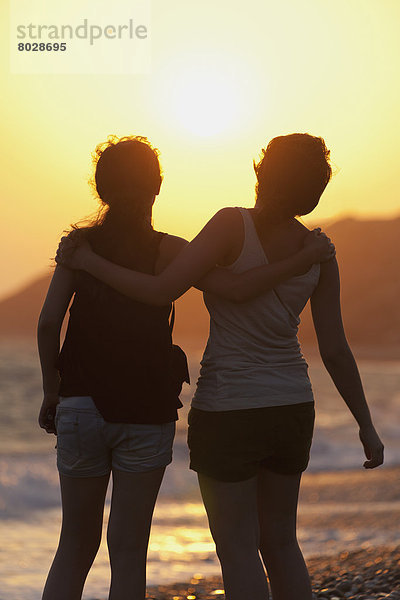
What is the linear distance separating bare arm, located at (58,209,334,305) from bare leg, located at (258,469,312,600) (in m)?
0.71

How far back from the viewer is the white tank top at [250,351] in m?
2.77

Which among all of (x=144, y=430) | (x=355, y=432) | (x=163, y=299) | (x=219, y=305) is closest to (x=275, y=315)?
(x=219, y=305)

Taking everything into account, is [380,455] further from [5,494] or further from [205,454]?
[5,494]

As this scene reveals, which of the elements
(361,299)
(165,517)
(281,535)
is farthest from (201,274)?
(361,299)

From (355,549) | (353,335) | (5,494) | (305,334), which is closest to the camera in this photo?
(355,549)

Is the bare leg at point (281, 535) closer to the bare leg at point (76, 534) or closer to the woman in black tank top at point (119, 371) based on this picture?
the woman in black tank top at point (119, 371)

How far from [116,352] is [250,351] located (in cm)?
47

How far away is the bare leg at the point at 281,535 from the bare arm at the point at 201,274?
0.71 m

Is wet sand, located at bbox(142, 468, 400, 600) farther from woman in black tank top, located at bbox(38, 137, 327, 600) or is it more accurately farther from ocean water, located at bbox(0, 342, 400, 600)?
woman in black tank top, located at bbox(38, 137, 327, 600)

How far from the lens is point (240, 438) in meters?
2.77

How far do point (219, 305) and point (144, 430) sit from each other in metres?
0.51

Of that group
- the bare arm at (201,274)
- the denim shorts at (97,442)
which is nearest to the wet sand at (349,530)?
the denim shorts at (97,442)

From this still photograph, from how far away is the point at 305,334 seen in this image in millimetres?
107562

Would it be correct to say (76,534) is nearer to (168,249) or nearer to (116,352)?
(116,352)
